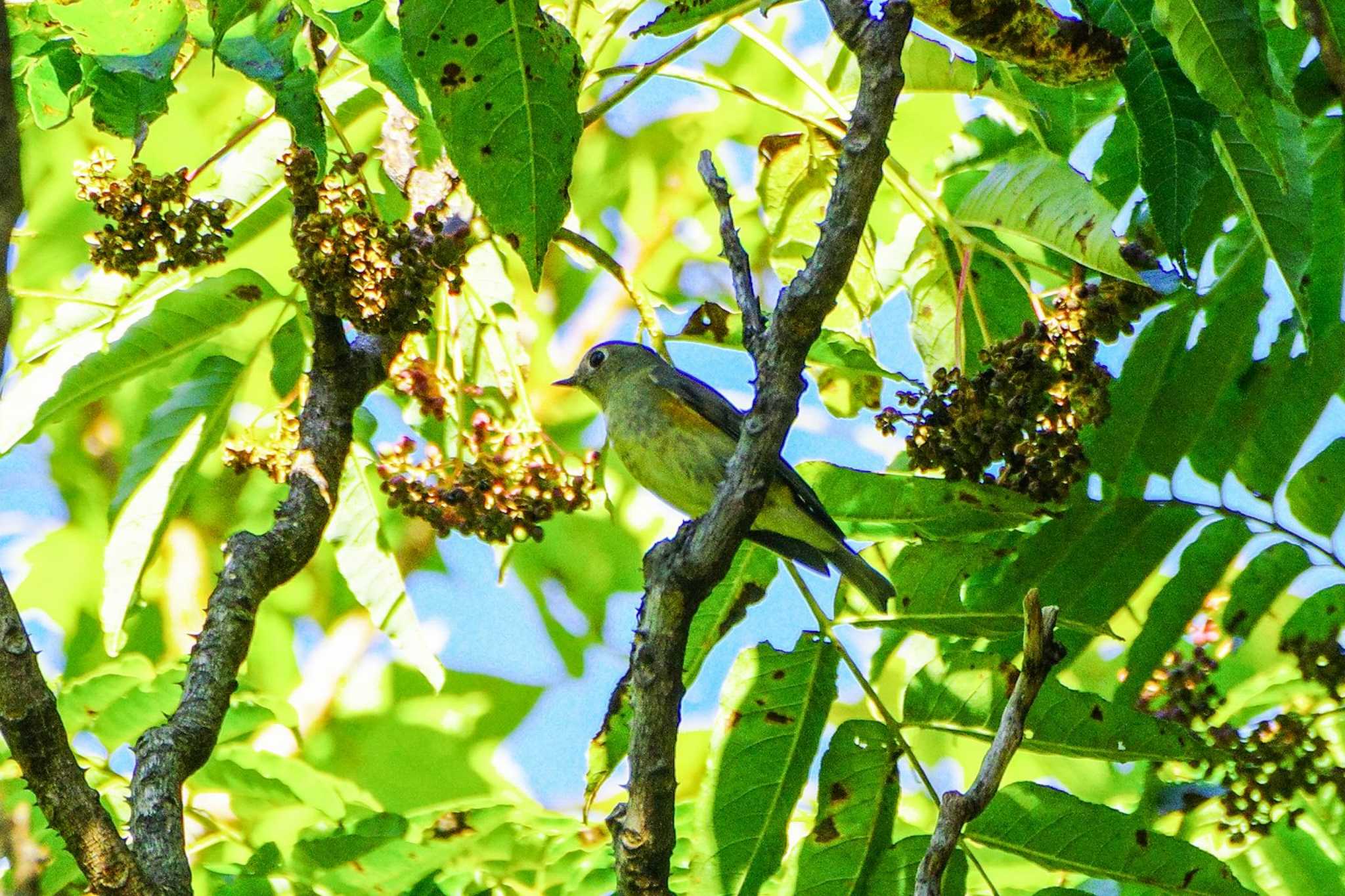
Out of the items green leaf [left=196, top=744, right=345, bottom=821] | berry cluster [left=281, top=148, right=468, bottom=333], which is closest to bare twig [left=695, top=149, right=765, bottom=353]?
berry cluster [left=281, top=148, right=468, bottom=333]

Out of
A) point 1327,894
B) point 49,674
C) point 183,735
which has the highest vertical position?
point 49,674

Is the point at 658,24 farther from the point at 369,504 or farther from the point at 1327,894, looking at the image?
the point at 1327,894

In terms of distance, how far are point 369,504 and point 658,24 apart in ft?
5.67

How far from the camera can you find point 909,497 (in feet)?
10.6

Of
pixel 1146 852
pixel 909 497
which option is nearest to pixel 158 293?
pixel 909 497

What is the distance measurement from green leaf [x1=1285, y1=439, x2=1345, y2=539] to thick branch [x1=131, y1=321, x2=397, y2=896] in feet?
7.10

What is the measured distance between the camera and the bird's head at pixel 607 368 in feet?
15.4

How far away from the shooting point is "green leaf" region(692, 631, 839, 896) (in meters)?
2.93

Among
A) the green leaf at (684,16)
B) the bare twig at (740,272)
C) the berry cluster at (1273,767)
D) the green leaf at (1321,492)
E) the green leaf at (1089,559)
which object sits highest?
the green leaf at (684,16)

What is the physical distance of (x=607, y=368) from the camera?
4984 millimetres

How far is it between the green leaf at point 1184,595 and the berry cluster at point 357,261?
5.90 ft

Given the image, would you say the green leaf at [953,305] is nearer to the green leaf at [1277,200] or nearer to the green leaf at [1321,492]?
the green leaf at [1321,492]

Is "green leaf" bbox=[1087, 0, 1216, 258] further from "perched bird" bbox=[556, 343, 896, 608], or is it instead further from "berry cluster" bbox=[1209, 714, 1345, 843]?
"perched bird" bbox=[556, 343, 896, 608]

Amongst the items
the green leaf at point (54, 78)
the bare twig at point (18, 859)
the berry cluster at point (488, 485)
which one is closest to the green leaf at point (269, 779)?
the berry cluster at point (488, 485)
